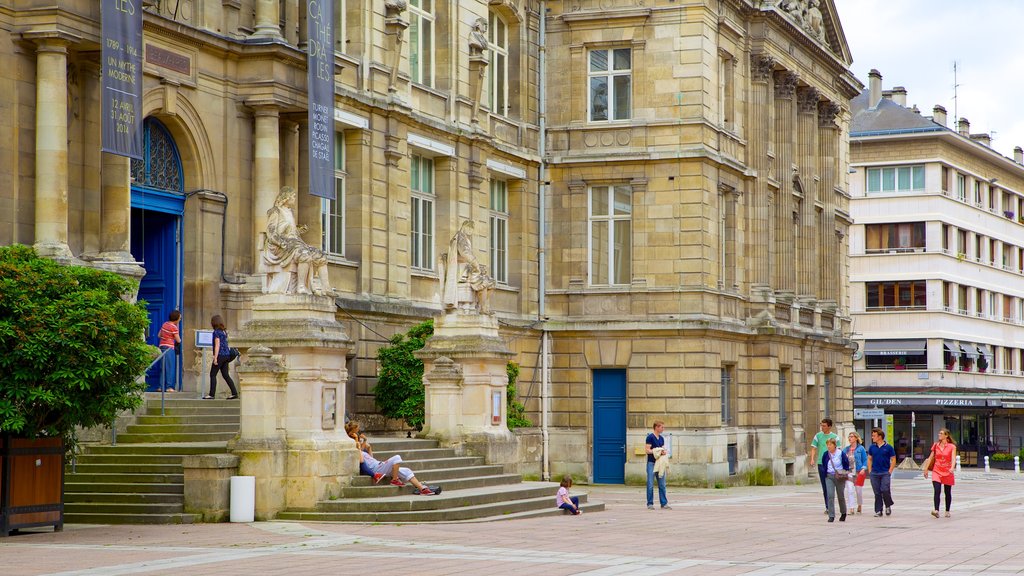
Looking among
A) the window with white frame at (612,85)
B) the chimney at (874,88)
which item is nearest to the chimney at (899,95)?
the chimney at (874,88)

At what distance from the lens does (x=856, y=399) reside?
78438 mm

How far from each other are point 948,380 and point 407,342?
4981 centimetres

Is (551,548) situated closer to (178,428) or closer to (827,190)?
(178,428)

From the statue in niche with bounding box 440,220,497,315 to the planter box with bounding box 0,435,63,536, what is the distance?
10211 mm

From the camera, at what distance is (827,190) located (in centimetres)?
5547

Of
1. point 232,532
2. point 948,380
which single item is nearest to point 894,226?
point 948,380

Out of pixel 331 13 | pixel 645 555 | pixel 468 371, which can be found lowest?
pixel 645 555

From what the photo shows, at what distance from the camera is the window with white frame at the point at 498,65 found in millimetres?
42312

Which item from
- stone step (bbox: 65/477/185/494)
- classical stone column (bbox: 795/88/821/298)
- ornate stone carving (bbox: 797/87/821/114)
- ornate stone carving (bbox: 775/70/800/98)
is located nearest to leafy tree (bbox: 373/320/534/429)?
stone step (bbox: 65/477/185/494)

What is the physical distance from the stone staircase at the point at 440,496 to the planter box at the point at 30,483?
375 centimetres

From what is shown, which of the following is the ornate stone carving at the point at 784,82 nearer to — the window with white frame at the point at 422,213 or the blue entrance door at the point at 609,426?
the blue entrance door at the point at 609,426

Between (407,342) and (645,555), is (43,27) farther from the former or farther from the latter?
(645,555)

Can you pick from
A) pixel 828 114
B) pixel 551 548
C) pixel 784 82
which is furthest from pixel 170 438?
pixel 828 114

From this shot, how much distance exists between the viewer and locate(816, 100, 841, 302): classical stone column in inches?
2173
